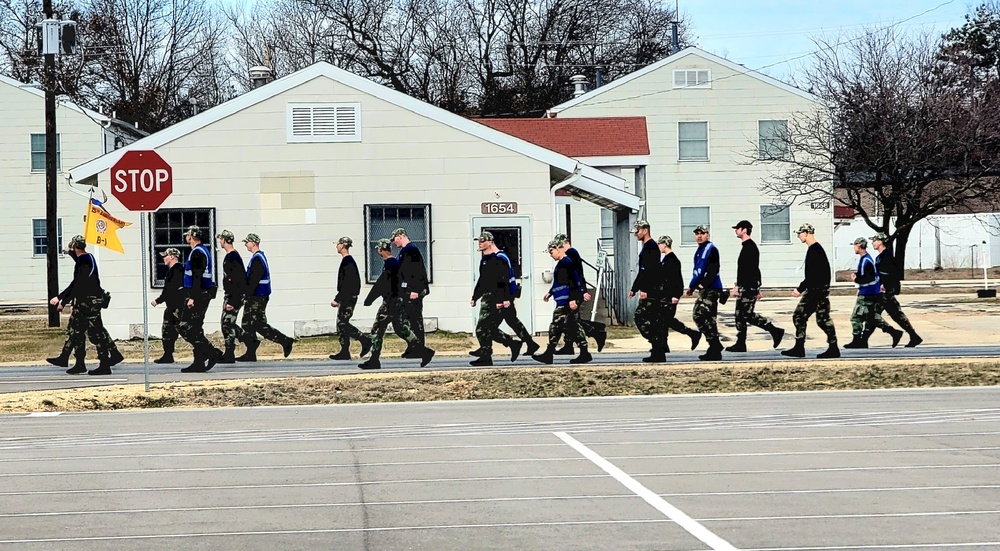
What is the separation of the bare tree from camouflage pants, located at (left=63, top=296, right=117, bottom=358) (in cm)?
1869

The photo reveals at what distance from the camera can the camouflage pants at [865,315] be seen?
18.9m

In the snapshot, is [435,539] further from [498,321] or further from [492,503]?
[498,321]

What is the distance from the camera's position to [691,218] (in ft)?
133

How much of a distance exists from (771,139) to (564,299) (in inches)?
910

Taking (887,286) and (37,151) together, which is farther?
(37,151)

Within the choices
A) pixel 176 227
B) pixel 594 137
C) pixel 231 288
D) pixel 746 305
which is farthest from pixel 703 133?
pixel 231 288

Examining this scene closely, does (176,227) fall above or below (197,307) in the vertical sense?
above

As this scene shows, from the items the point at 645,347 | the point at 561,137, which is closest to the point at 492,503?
the point at 645,347

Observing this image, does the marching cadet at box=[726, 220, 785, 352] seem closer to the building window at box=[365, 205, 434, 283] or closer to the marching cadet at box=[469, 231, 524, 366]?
the marching cadet at box=[469, 231, 524, 366]

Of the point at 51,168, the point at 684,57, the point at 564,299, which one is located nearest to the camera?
the point at 564,299

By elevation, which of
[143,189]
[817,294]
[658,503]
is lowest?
[658,503]

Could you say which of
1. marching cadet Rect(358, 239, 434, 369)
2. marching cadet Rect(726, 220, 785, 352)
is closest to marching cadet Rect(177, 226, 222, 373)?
marching cadet Rect(358, 239, 434, 369)

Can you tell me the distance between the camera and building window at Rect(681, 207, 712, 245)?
4038 centimetres

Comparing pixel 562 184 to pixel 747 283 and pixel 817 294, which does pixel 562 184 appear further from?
pixel 817 294
